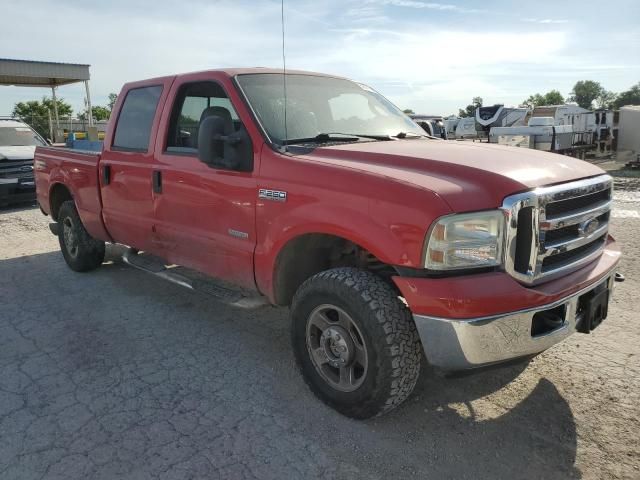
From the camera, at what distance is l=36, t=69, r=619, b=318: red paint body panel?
253cm

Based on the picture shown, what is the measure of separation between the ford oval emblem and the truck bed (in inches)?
167

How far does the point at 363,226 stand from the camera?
9.00 feet

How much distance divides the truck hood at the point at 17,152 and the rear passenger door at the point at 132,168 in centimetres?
705

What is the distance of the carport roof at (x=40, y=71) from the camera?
2061 cm

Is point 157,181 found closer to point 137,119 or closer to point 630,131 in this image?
point 137,119

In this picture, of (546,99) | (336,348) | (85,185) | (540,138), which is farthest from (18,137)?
(546,99)

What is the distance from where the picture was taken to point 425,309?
253cm

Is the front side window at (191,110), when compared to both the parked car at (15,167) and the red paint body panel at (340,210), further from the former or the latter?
the parked car at (15,167)

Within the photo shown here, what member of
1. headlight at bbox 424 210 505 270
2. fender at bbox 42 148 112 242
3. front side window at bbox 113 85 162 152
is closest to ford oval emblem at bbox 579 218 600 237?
headlight at bbox 424 210 505 270

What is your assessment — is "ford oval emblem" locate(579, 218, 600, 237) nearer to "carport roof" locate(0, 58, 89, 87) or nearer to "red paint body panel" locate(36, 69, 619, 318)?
"red paint body panel" locate(36, 69, 619, 318)

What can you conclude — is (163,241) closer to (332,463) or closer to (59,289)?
(59,289)

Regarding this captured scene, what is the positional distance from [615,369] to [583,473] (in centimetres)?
125

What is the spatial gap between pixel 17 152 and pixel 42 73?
1199 centimetres

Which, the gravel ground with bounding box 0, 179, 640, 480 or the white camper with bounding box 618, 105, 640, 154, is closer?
the gravel ground with bounding box 0, 179, 640, 480
